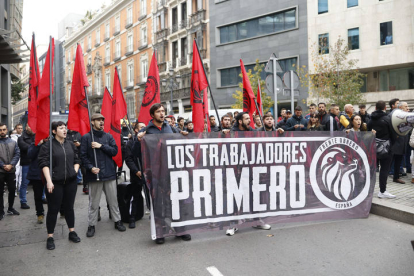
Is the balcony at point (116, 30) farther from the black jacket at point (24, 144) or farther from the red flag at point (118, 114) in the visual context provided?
the red flag at point (118, 114)

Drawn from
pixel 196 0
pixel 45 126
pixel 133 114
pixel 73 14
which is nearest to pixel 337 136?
pixel 45 126

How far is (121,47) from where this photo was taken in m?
47.5

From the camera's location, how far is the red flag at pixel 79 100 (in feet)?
19.5

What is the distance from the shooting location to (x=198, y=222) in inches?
203

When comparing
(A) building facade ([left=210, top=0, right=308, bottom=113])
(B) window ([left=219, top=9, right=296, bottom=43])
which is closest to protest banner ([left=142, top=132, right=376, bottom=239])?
(A) building facade ([left=210, top=0, right=308, bottom=113])

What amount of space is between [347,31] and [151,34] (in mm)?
23320

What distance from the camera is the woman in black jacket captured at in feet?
16.6

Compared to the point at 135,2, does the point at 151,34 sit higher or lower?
lower

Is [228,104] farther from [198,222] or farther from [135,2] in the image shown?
[198,222]

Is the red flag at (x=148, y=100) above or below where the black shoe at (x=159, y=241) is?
above

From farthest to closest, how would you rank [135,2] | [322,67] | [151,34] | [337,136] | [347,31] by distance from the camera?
[135,2], [151,34], [347,31], [322,67], [337,136]

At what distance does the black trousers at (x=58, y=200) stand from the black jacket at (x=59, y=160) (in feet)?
0.38

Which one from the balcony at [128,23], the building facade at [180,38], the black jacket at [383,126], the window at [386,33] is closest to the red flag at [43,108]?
the black jacket at [383,126]

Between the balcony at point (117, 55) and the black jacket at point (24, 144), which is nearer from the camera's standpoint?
the black jacket at point (24, 144)
